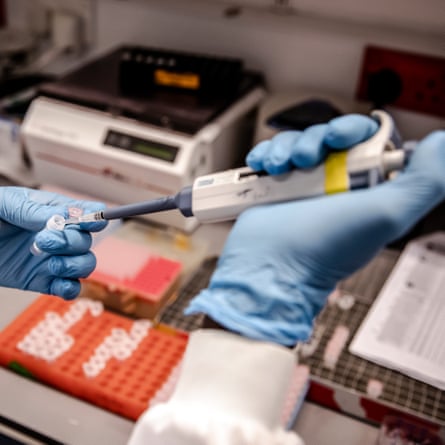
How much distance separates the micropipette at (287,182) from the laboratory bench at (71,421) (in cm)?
22

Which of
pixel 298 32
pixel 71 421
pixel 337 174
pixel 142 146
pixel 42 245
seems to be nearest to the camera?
pixel 337 174

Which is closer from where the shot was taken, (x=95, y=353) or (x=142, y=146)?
(x=95, y=353)

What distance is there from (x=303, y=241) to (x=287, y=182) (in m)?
0.08

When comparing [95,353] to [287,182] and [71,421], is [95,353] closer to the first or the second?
[71,421]

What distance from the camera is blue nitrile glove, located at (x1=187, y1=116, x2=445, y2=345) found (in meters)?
0.68

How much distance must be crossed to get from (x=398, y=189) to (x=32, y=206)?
2.03 ft

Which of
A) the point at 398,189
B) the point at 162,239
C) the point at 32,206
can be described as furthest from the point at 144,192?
the point at 398,189

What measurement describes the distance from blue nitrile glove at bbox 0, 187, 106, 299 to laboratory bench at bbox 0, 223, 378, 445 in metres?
0.08

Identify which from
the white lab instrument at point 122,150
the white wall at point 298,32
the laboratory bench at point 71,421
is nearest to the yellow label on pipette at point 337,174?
the laboratory bench at point 71,421

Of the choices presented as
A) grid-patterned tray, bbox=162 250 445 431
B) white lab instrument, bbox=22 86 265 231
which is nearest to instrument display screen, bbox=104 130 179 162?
white lab instrument, bbox=22 86 265 231

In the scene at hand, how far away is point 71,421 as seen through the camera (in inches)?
39.4

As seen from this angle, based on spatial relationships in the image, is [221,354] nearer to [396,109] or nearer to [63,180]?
[63,180]

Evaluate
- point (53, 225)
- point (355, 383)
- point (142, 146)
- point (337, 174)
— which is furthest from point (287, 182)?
point (142, 146)

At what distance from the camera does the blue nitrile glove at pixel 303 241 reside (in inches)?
26.6
